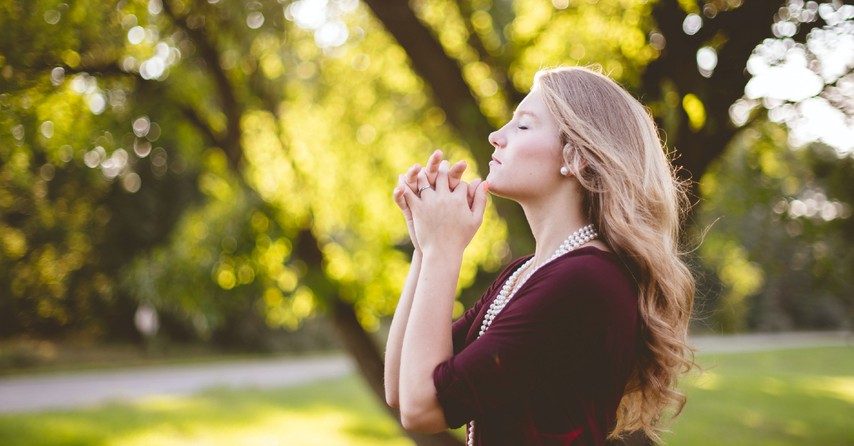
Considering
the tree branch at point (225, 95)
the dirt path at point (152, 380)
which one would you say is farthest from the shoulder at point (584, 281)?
the dirt path at point (152, 380)

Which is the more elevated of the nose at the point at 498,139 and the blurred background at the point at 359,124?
the nose at the point at 498,139

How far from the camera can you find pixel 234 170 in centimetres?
607

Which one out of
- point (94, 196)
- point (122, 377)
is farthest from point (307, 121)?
point (94, 196)

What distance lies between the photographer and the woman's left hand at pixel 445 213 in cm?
175

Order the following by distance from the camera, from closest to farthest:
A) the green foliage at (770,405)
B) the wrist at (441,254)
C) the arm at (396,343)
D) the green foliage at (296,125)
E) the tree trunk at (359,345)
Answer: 1. the wrist at (441,254)
2. the arm at (396,343)
3. the green foliage at (296,125)
4. the tree trunk at (359,345)
5. the green foliage at (770,405)

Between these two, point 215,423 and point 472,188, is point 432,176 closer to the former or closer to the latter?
point 472,188

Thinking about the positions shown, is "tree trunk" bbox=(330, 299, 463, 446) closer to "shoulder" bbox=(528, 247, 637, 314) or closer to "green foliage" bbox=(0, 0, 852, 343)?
"green foliage" bbox=(0, 0, 852, 343)

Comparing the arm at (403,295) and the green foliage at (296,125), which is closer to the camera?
the arm at (403,295)

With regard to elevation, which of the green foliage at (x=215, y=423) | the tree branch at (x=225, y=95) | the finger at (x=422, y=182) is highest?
the finger at (x=422, y=182)

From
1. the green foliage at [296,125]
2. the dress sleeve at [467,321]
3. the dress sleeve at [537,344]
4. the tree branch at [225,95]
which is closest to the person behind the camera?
the dress sleeve at [537,344]

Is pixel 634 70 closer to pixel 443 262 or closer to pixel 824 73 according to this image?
pixel 824 73

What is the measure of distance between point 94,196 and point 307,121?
15.8 m

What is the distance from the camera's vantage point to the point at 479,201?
1.81 meters

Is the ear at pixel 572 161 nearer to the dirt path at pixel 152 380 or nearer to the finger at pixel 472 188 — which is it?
the finger at pixel 472 188
